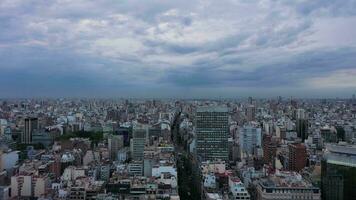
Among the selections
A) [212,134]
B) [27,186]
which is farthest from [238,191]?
[212,134]

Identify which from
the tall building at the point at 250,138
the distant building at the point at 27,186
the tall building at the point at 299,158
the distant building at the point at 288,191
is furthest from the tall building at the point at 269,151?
the distant building at the point at 27,186

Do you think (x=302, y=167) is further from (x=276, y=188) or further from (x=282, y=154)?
(x=276, y=188)

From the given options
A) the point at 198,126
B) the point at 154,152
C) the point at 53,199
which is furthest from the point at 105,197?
the point at 198,126

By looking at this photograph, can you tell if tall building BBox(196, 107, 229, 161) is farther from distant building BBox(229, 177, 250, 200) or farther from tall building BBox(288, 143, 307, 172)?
distant building BBox(229, 177, 250, 200)

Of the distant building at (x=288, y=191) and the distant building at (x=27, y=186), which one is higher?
the distant building at (x=288, y=191)

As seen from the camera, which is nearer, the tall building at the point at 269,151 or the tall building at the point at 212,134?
the tall building at the point at 212,134

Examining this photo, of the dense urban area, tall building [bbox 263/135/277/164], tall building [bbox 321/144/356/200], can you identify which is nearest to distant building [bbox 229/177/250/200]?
the dense urban area

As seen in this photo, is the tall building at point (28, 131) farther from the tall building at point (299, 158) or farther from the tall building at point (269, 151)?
the tall building at point (299, 158)
